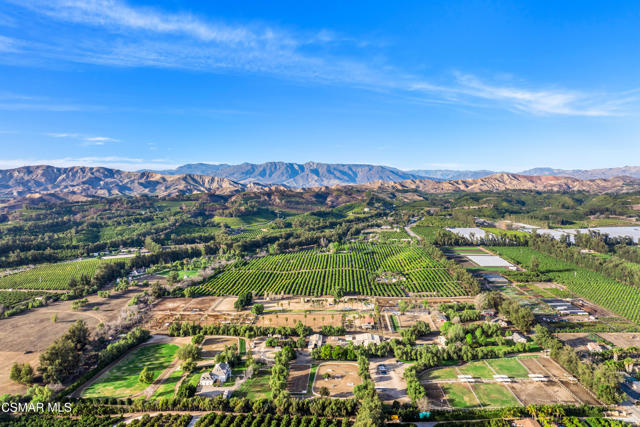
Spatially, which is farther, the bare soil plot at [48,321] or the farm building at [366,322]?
the farm building at [366,322]

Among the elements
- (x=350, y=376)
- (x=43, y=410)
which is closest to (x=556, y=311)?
(x=350, y=376)

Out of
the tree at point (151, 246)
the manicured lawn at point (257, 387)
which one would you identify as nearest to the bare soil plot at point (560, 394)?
the manicured lawn at point (257, 387)

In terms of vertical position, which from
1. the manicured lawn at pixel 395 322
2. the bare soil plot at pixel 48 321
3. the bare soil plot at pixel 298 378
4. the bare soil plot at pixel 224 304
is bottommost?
the bare soil plot at pixel 48 321

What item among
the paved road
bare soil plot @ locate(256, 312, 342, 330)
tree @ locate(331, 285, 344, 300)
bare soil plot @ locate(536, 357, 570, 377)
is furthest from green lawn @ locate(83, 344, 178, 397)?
the paved road

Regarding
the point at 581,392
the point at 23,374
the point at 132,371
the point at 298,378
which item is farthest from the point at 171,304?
the point at 581,392

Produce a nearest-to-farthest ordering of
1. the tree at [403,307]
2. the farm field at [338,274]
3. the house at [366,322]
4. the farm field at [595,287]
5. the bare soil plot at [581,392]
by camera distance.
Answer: the bare soil plot at [581,392], the house at [366,322], the tree at [403,307], the farm field at [595,287], the farm field at [338,274]

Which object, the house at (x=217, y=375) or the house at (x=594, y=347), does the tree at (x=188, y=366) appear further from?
the house at (x=594, y=347)

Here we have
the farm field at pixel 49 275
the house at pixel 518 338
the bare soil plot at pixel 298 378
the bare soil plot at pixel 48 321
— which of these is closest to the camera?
the bare soil plot at pixel 298 378
